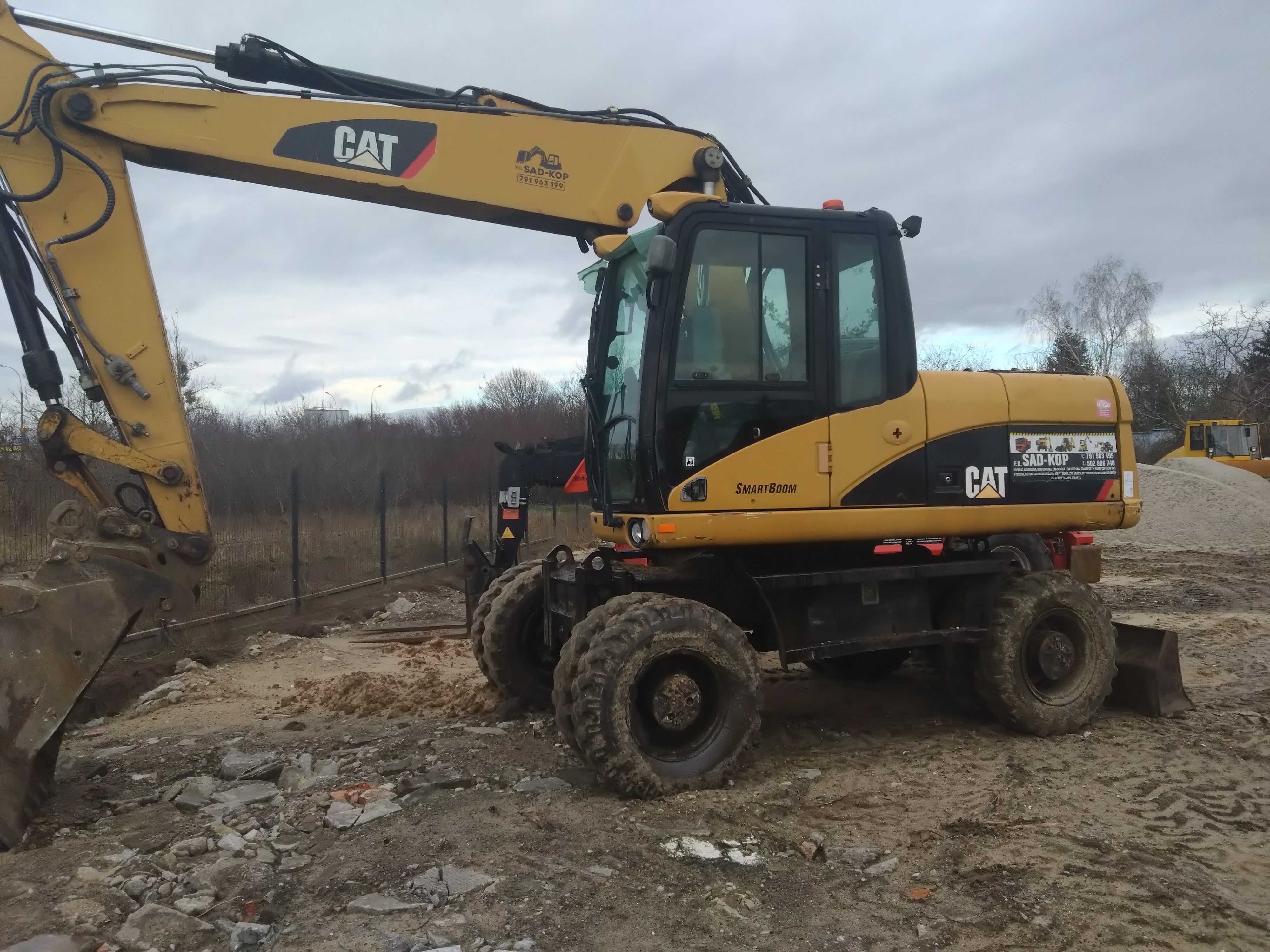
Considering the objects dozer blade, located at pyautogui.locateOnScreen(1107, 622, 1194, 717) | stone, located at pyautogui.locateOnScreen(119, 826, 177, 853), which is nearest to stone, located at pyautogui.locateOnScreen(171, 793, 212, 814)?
stone, located at pyautogui.locateOnScreen(119, 826, 177, 853)

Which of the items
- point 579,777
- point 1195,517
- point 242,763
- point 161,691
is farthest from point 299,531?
point 1195,517

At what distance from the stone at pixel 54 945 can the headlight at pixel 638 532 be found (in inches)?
113

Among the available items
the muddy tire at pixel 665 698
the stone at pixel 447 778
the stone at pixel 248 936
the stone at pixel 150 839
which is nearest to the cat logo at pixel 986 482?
the muddy tire at pixel 665 698

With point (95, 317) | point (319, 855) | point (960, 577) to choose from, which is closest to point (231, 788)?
point (319, 855)

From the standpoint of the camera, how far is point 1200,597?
488 inches

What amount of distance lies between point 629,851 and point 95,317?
3.70m

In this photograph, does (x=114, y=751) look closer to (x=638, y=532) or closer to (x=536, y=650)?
(x=536, y=650)

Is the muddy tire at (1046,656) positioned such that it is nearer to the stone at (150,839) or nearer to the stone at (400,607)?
the stone at (150,839)

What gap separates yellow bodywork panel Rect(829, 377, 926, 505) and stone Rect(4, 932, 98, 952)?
387 centimetres

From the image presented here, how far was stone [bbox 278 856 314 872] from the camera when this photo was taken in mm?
4082

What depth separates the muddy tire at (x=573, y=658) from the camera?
488 cm

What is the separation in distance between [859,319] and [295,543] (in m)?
7.92

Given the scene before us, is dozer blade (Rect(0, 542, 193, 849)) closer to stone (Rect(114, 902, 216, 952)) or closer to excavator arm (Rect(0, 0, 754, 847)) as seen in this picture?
excavator arm (Rect(0, 0, 754, 847))

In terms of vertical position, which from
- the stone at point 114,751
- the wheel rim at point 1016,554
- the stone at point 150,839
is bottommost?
the stone at point 150,839
